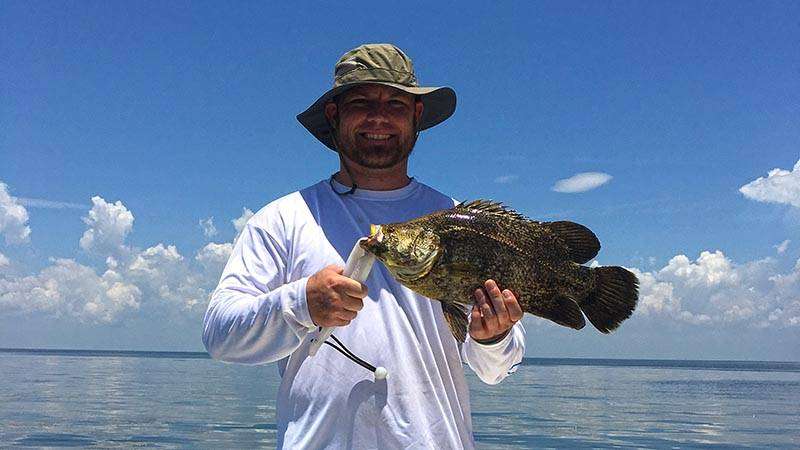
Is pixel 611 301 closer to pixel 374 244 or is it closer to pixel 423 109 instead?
pixel 374 244

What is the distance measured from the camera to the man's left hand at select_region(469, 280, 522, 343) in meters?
3.31

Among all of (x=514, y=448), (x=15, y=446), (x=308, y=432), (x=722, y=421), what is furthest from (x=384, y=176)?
(x=722, y=421)

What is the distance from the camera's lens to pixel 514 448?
17.7 meters

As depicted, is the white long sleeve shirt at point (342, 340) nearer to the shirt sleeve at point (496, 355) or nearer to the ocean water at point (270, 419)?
the shirt sleeve at point (496, 355)

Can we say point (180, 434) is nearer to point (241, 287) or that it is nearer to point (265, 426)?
point (265, 426)

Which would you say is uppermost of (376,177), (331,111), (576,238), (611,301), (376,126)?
(331,111)

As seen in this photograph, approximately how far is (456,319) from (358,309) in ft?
1.59

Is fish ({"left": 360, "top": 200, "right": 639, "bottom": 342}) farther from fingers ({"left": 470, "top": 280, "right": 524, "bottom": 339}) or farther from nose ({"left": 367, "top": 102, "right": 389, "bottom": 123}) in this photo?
nose ({"left": 367, "top": 102, "right": 389, "bottom": 123})

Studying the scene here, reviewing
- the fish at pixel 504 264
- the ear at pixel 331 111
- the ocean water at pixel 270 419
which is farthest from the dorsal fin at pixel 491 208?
the ocean water at pixel 270 419

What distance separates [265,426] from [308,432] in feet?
57.2

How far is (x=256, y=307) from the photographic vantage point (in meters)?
3.28

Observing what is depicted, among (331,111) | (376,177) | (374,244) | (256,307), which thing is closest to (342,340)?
(256,307)

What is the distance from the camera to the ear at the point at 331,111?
13.6 feet

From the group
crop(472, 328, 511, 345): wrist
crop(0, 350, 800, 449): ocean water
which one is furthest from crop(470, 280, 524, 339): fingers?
crop(0, 350, 800, 449): ocean water
